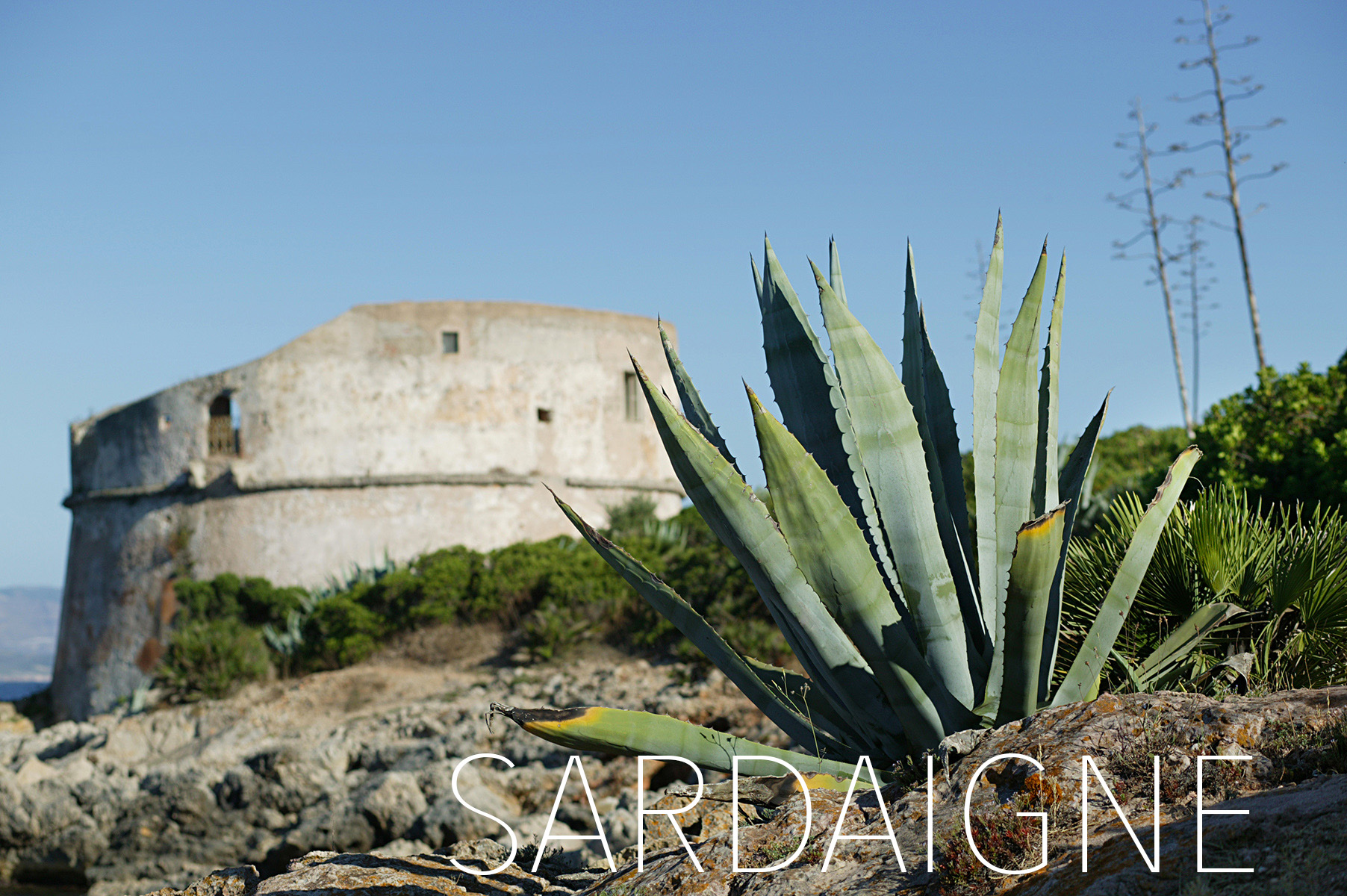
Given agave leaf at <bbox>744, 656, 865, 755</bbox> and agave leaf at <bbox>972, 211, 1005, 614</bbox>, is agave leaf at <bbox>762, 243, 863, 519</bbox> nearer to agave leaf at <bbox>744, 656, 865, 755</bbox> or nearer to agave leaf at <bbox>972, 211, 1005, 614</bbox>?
agave leaf at <bbox>972, 211, 1005, 614</bbox>

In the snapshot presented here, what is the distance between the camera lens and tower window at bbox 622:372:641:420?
20.7 meters

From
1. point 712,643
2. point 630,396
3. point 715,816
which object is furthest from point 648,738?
point 630,396

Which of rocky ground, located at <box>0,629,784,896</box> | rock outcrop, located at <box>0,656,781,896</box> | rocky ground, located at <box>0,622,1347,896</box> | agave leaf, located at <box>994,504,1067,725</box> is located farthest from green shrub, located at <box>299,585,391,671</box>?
agave leaf, located at <box>994,504,1067,725</box>

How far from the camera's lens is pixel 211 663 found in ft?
51.7

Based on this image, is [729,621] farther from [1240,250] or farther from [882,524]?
[1240,250]

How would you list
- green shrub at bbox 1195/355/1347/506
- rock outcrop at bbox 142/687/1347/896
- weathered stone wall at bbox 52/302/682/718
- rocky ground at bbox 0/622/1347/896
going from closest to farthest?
rock outcrop at bbox 142/687/1347/896 < rocky ground at bbox 0/622/1347/896 < green shrub at bbox 1195/355/1347/506 < weathered stone wall at bbox 52/302/682/718

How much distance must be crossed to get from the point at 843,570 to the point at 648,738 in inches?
32.5

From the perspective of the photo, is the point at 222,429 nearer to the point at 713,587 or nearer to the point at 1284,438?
the point at 713,587

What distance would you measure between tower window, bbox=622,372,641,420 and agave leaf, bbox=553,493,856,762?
16988 millimetres

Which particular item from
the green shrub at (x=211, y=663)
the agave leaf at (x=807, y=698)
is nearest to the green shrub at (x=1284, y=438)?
the agave leaf at (x=807, y=698)

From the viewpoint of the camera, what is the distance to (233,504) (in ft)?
61.4

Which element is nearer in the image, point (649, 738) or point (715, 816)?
point (649, 738)

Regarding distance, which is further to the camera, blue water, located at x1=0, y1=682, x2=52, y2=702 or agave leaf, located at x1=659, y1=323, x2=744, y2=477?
blue water, located at x1=0, y1=682, x2=52, y2=702

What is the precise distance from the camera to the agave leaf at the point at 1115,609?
3322 millimetres
